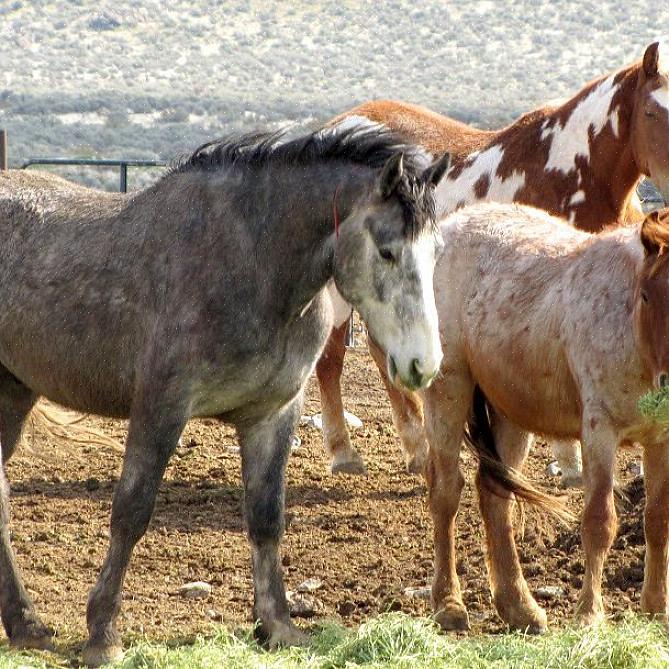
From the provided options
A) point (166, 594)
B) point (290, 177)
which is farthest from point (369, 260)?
point (166, 594)

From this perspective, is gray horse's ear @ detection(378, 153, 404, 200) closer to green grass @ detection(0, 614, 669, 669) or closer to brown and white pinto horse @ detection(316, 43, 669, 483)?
green grass @ detection(0, 614, 669, 669)

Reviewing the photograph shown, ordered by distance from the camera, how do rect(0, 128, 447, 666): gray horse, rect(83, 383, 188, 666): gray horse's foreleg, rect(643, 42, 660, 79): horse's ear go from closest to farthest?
rect(0, 128, 447, 666): gray horse < rect(83, 383, 188, 666): gray horse's foreleg < rect(643, 42, 660, 79): horse's ear

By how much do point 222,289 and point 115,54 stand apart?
57550 mm

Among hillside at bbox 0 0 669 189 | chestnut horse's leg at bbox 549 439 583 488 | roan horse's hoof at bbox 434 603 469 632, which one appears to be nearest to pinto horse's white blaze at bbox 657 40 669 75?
chestnut horse's leg at bbox 549 439 583 488

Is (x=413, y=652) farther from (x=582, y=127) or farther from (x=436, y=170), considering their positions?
(x=582, y=127)

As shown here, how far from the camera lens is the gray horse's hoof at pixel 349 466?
852 centimetres

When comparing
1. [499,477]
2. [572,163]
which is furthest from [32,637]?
[572,163]

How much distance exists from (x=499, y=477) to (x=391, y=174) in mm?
1832

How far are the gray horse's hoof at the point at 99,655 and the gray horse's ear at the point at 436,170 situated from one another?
215 cm

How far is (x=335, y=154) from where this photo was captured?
5.00m

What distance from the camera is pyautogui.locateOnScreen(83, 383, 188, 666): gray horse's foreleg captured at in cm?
494

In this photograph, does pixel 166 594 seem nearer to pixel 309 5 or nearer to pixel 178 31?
pixel 178 31

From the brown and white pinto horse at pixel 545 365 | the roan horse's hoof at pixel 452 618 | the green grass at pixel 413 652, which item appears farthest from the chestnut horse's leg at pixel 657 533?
the roan horse's hoof at pixel 452 618

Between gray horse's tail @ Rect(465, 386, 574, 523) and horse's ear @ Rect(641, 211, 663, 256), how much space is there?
1.36m
